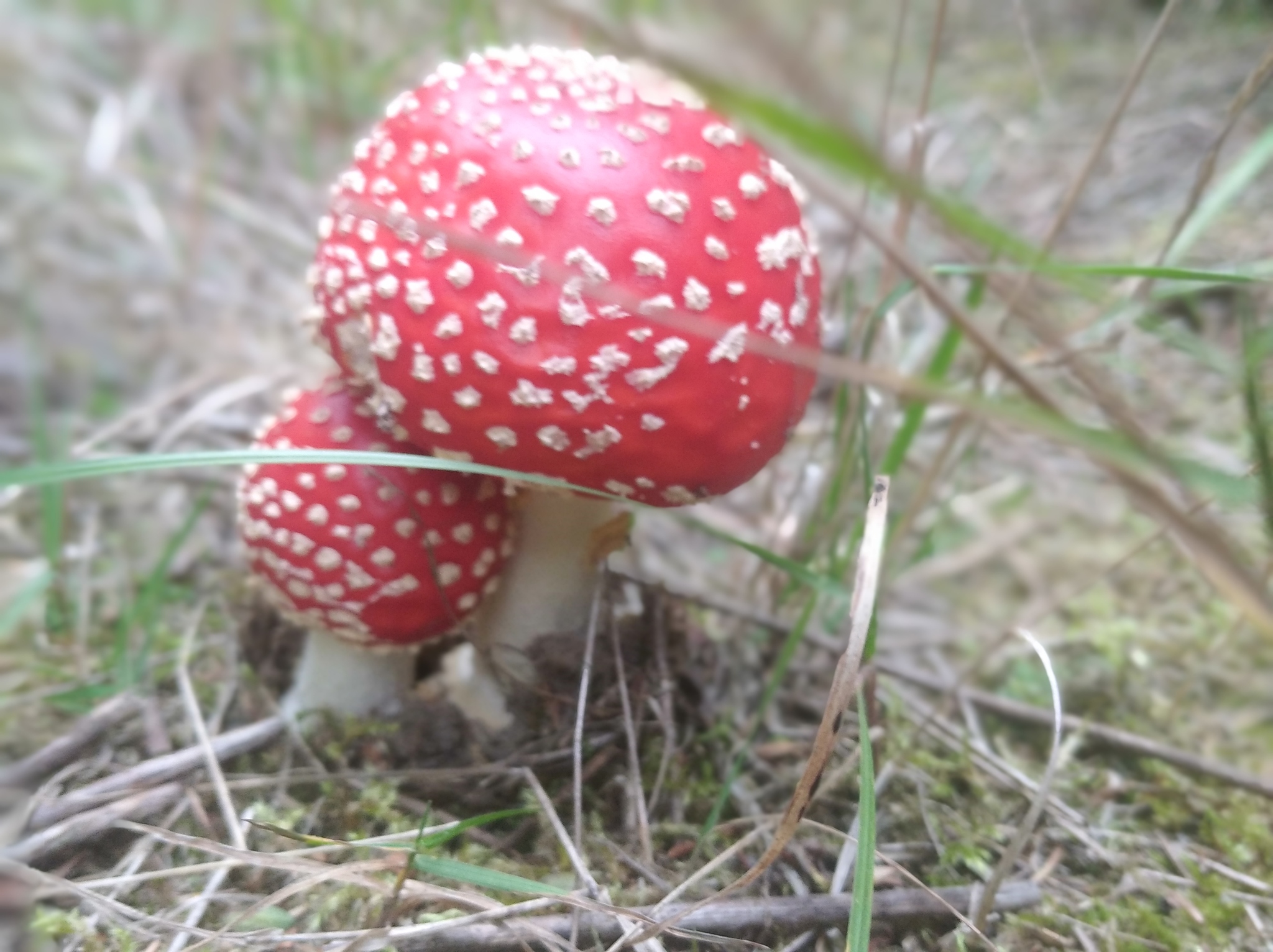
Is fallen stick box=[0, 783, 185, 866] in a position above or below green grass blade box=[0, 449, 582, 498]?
below

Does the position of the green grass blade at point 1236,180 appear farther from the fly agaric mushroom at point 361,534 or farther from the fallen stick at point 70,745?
the fallen stick at point 70,745

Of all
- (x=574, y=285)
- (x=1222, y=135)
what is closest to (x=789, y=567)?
(x=574, y=285)

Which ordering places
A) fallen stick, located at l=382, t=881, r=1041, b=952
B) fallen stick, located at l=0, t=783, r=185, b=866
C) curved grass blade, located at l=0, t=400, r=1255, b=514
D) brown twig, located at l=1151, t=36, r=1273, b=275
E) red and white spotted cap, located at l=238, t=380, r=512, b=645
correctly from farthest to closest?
red and white spotted cap, located at l=238, t=380, r=512, b=645 < brown twig, located at l=1151, t=36, r=1273, b=275 < fallen stick, located at l=0, t=783, r=185, b=866 < fallen stick, located at l=382, t=881, r=1041, b=952 < curved grass blade, located at l=0, t=400, r=1255, b=514

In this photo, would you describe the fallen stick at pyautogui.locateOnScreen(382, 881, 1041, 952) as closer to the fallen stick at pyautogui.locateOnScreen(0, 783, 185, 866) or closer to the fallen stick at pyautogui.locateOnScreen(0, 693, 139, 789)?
the fallen stick at pyautogui.locateOnScreen(0, 783, 185, 866)

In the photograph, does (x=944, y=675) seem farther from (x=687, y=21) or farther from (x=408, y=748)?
(x=687, y=21)

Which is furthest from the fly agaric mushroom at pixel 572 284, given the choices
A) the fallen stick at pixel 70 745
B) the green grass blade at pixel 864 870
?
the fallen stick at pixel 70 745

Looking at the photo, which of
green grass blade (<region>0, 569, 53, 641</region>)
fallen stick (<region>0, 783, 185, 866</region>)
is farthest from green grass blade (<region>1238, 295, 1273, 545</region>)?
green grass blade (<region>0, 569, 53, 641</region>)

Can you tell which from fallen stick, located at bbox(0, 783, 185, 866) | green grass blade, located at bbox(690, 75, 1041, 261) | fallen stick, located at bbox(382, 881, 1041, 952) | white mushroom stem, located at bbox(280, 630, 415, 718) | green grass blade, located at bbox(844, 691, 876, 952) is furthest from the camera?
white mushroom stem, located at bbox(280, 630, 415, 718)
